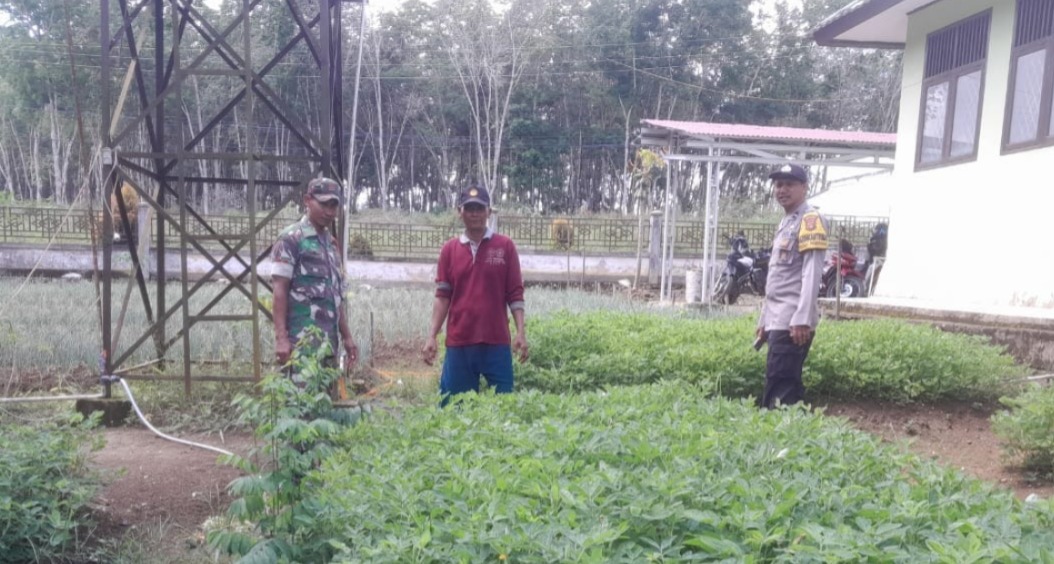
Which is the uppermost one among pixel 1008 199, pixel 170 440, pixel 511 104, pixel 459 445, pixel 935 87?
pixel 511 104

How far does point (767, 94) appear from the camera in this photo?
34625 millimetres

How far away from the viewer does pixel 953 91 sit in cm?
904

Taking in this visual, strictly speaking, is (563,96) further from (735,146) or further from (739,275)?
(735,146)

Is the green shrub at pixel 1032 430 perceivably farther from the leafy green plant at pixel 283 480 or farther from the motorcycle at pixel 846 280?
the motorcycle at pixel 846 280

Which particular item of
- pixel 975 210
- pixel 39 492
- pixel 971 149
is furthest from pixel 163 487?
pixel 971 149

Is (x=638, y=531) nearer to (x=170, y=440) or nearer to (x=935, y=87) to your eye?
(x=170, y=440)

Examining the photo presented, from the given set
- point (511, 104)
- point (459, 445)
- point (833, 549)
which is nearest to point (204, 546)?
point (459, 445)

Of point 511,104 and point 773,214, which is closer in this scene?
point 773,214

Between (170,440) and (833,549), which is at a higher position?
(833,549)

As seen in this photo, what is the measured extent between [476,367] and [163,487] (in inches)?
70.2

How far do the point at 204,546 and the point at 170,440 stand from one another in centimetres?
194

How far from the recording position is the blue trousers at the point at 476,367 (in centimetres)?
428

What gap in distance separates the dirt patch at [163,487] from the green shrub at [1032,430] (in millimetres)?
3976

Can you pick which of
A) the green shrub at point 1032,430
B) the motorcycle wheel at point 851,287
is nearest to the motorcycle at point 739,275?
the motorcycle wheel at point 851,287
